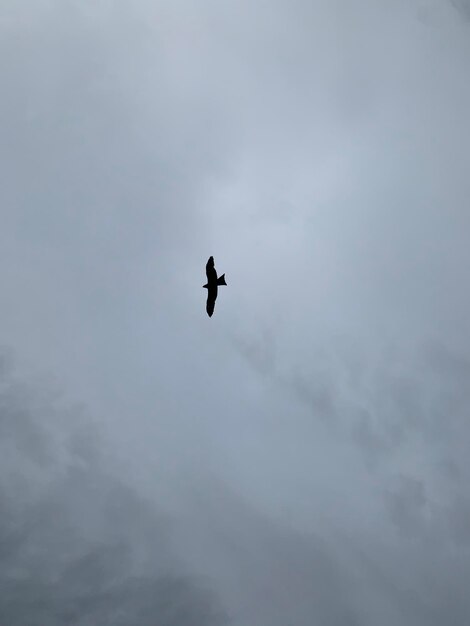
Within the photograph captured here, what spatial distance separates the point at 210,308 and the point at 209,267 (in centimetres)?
457

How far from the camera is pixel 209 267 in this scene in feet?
204

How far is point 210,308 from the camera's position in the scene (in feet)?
A: 207

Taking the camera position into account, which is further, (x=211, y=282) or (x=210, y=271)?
(x=211, y=282)
